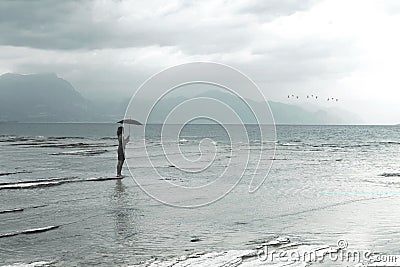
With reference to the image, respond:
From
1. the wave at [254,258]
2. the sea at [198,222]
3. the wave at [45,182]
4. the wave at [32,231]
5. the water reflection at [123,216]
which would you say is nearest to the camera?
the wave at [254,258]

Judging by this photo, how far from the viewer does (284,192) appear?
22.5 meters

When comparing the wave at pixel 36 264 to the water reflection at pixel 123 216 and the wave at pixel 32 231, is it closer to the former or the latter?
the water reflection at pixel 123 216

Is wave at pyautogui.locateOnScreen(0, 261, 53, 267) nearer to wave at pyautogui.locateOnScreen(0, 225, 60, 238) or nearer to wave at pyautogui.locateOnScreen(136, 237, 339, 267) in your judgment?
wave at pyautogui.locateOnScreen(136, 237, 339, 267)

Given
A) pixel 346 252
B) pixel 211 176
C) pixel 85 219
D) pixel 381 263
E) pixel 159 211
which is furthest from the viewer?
pixel 211 176

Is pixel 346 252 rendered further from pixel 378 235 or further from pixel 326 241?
pixel 378 235

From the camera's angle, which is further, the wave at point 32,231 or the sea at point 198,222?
the wave at point 32,231

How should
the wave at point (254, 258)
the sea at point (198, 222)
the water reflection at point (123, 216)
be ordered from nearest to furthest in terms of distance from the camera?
the wave at point (254, 258) < the sea at point (198, 222) < the water reflection at point (123, 216)

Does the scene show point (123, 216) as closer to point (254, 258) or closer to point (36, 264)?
point (36, 264)

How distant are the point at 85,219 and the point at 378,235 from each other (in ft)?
29.7

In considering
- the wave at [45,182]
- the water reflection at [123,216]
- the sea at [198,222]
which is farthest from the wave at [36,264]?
the wave at [45,182]

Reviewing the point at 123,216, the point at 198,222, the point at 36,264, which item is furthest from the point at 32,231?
the point at 198,222

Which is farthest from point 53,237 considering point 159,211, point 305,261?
point 305,261

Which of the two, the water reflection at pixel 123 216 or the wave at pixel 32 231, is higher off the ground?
the water reflection at pixel 123 216

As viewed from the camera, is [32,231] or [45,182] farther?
[45,182]
